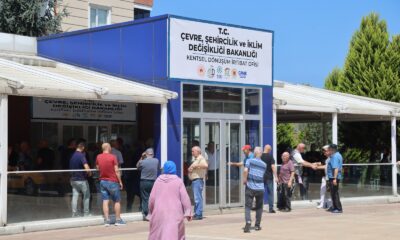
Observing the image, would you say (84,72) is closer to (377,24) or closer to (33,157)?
(33,157)

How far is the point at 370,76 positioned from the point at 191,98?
14748mm

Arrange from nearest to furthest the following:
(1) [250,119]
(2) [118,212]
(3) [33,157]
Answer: (2) [118,212]
(3) [33,157]
(1) [250,119]

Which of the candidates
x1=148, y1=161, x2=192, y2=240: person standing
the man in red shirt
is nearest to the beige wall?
the man in red shirt

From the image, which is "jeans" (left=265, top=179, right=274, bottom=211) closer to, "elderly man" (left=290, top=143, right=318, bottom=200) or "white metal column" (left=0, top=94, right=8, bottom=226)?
"elderly man" (left=290, top=143, right=318, bottom=200)

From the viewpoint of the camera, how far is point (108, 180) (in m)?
15.6

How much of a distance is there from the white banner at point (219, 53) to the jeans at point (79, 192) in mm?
3750

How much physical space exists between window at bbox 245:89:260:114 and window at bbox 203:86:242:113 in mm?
285

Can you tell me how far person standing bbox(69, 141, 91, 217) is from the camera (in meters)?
15.6

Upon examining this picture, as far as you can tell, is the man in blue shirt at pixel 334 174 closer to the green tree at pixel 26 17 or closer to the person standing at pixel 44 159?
the person standing at pixel 44 159

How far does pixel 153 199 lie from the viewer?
958cm

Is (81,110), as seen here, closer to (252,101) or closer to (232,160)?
(232,160)

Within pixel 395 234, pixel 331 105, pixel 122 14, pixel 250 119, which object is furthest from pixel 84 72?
pixel 122 14

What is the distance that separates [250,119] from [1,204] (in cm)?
798

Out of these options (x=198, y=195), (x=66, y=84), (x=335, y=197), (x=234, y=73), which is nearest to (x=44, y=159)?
(x=66, y=84)
